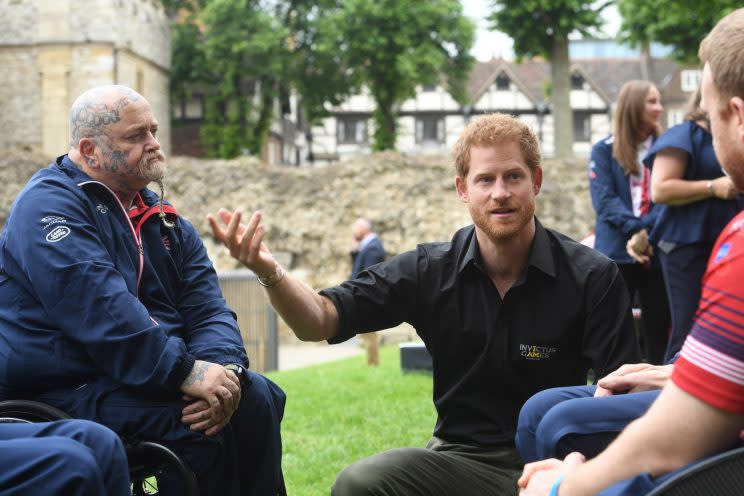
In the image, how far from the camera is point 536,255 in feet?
11.5

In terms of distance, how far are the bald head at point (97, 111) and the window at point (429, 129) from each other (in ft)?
180

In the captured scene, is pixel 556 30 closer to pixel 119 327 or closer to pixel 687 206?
pixel 687 206

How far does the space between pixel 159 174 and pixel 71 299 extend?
780mm

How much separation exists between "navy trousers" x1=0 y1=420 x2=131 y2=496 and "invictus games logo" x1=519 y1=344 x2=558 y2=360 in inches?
56.8

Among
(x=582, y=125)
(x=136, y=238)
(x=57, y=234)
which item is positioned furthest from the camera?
(x=582, y=125)

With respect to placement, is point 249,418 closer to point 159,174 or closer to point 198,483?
point 198,483

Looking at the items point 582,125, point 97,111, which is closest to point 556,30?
point 582,125

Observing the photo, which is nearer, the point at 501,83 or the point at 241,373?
the point at 241,373

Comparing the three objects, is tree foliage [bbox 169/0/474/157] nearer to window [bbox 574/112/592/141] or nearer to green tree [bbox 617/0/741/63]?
green tree [bbox 617/0/741/63]

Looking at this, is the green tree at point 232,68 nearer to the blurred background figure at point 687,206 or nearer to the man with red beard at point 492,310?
the blurred background figure at point 687,206

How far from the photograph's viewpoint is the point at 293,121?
5894 centimetres

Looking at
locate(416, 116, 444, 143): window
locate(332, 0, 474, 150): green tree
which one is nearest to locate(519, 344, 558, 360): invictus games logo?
locate(332, 0, 474, 150): green tree

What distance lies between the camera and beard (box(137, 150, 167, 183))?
3889mm

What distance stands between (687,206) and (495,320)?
214 centimetres
